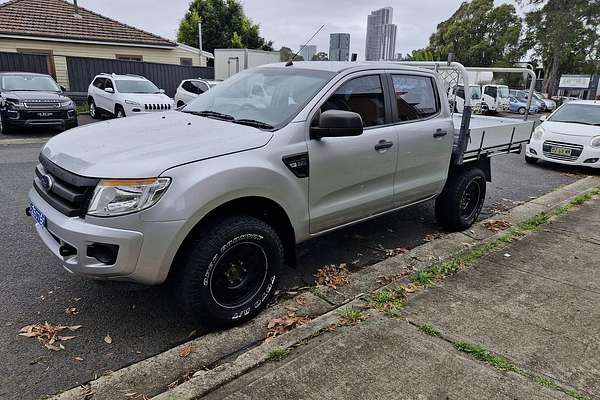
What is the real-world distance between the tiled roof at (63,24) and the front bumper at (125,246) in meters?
20.5

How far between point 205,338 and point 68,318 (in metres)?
1.02

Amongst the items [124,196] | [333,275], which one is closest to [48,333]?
[124,196]

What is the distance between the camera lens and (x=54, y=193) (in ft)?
9.43

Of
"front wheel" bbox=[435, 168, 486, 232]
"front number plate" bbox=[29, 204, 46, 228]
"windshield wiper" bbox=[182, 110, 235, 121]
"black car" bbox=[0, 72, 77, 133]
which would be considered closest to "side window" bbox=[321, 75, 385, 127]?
"windshield wiper" bbox=[182, 110, 235, 121]

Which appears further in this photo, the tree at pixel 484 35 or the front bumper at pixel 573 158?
the tree at pixel 484 35

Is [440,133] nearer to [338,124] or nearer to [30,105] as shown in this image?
[338,124]

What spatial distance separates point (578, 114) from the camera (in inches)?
400

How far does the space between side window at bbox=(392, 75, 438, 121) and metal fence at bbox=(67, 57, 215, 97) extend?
17.0m

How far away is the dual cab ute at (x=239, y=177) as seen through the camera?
101 inches

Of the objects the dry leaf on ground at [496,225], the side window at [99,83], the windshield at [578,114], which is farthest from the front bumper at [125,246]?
the side window at [99,83]

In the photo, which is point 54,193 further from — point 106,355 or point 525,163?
point 525,163

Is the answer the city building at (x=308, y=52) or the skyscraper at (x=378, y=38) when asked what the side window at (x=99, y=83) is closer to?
the skyscraper at (x=378, y=38)

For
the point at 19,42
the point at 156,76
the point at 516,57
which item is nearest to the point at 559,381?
the point at 156,76

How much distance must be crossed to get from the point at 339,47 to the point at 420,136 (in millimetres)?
1460
